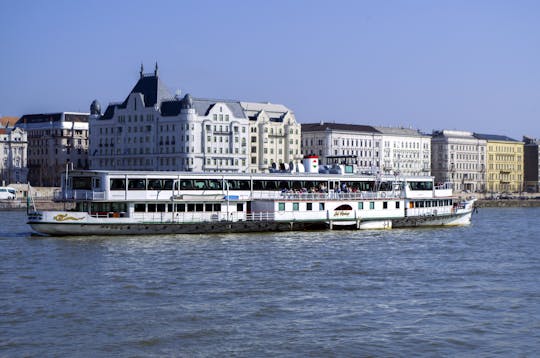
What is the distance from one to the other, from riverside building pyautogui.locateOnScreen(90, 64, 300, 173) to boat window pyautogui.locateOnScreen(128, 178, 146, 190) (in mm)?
82623

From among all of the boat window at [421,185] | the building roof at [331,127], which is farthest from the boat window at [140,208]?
the building roof at [331,127]

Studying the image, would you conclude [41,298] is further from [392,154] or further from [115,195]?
[392,154]

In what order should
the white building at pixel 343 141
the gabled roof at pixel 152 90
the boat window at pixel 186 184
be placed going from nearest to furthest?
the boat window at pixel 186 184 → the gabled roof at pixel 152 90 → the white building at pixel 343 141

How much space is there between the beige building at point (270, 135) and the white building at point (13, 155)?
39.6 metres

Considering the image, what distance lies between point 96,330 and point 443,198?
4909cm

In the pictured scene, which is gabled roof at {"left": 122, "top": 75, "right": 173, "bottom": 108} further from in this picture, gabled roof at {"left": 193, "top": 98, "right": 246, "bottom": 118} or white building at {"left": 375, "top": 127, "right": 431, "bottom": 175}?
white building at {"left": 375, "top": 127, "right": 431, "bottom": 175}

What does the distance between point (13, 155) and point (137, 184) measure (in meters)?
109

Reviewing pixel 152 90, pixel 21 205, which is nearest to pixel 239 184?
pixel 21 205

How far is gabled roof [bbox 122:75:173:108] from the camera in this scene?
147750 millimetres

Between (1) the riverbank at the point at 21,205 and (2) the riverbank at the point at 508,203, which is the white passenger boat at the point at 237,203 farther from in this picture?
(2) the riverbank at the point at 508,203

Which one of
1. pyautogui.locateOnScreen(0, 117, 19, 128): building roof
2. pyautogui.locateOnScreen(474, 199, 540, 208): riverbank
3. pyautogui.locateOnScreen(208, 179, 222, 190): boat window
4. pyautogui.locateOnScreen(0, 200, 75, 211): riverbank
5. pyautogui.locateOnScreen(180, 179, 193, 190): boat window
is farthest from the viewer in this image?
pyautogui.locateOnScreen(0, 117, 19, 128): building roof

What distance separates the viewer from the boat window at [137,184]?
5922 centimetres

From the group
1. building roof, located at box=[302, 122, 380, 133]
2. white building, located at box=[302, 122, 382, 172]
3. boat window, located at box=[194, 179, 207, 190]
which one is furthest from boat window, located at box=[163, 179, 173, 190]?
building roof, located at box=[302, 122, 380, 133]

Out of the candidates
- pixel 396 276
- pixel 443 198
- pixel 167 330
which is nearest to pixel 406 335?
pixel 167 330
